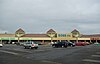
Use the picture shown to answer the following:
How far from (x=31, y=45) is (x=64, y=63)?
3183 centimetres

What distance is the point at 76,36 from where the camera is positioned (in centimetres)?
13150

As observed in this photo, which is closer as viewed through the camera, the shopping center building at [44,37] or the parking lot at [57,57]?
the parking lot at [57,57]

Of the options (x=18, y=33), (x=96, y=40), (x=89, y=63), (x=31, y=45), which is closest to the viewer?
(x=89, y=63)

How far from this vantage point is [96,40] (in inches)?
5605

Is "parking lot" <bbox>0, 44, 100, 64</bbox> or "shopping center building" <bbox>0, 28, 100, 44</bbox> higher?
"shopping center building" <bbox>0, 28, 100, 44</bbox>

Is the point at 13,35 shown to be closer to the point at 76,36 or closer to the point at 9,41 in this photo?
the point at 9,41

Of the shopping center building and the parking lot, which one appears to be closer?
the parking lot

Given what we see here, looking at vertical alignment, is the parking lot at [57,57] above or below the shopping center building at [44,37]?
below

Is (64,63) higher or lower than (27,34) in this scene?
lower

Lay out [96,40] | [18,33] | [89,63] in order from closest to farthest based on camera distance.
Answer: [89,63]
[18,33]
[96,40]

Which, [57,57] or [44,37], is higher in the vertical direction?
[44,37]

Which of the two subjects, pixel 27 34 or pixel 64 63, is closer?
pixel 64 63

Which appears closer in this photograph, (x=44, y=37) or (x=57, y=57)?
(x=57, y=57)

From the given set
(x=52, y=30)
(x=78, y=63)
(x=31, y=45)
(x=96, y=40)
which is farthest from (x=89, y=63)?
(x=96, y=40)
